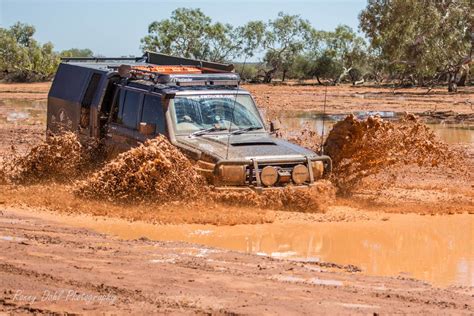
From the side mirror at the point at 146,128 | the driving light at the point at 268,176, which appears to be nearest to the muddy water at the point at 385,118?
the side mirror at the point at 146,128

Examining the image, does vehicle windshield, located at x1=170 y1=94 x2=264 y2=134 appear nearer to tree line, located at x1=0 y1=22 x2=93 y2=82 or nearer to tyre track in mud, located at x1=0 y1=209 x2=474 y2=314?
tyre track in mud, located at x1=0 y1=209 x2=474 y2=314

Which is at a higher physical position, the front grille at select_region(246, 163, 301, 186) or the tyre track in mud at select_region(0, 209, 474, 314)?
the front grille at select_region(246, 163, 301, 186)

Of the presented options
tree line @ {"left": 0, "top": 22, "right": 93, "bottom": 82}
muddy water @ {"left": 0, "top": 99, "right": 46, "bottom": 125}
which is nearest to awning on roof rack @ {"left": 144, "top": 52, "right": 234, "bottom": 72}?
muddy water @ {"left": 0, "top": 99, "right": 46, "bottom": 125}

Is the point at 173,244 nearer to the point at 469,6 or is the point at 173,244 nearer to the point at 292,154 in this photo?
the point at 292,154

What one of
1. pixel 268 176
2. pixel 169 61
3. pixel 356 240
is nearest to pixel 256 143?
pixel 268 176

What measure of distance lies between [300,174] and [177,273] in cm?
384

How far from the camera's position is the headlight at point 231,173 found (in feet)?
33.8

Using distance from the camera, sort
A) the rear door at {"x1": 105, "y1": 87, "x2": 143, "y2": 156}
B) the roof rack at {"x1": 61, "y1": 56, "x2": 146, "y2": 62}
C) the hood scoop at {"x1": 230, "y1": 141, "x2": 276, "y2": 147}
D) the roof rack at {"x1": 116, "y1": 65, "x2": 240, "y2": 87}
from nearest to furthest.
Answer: the hood scoop at {"x1": 230, "y1": 141, "x2": 276, "y2": 147} → the roof rack at {"x1": 116, "y1": 65, "x2": 240, "y2": 87} → the rear door at {"x1": 105, "y1": 87, "x2": 143, "y2": 156} → the roof rack at {"x1": 61, "y1": 56, "x2": 146, "y2": 62}

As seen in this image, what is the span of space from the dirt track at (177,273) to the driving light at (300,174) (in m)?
0.44

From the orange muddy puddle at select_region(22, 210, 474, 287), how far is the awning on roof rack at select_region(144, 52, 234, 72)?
4.37 m

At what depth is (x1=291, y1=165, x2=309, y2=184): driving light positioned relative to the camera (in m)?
10.6

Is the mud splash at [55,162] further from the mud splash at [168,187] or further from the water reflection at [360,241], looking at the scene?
the water reflection at [360,241]

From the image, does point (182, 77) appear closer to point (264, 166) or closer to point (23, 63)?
point (264, 166)

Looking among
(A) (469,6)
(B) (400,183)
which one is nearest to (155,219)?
(B) (400,183)
